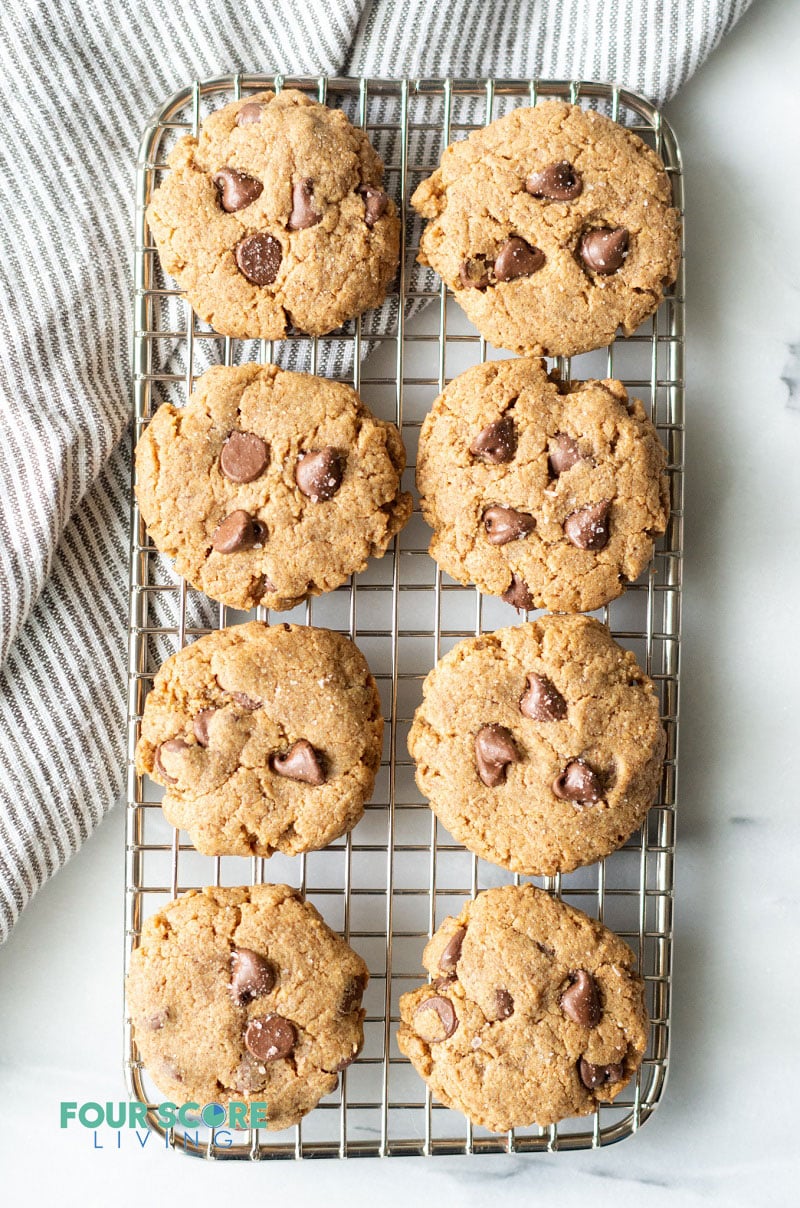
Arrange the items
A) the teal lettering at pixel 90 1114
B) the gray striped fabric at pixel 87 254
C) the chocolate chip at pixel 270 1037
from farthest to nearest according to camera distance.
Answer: the teal lettering at pixel 90 1114 → the gray striped fabric at pixel 87 254 → the chocolate chip at pixel 270 1037

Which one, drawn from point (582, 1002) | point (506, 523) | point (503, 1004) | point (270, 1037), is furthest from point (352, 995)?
point (506, 523)

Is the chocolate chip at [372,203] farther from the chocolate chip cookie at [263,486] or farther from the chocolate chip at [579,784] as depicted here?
the chocolate chip at [579,784]

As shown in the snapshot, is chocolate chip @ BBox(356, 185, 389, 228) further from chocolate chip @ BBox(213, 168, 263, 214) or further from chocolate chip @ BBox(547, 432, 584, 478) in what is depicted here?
chocolate chip @ BBox(547, 432, 584, 478)

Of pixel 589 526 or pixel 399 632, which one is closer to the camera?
pixel 589 526

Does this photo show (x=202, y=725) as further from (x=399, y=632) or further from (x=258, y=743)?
(x=399, y=632)

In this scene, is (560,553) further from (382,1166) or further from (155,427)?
(382,1166)

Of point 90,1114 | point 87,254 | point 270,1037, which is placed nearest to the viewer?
point 270,1037

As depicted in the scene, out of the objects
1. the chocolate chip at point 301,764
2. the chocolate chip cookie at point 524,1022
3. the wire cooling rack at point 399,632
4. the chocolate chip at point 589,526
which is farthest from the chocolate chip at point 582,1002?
the chocolate chip at point 589,526
